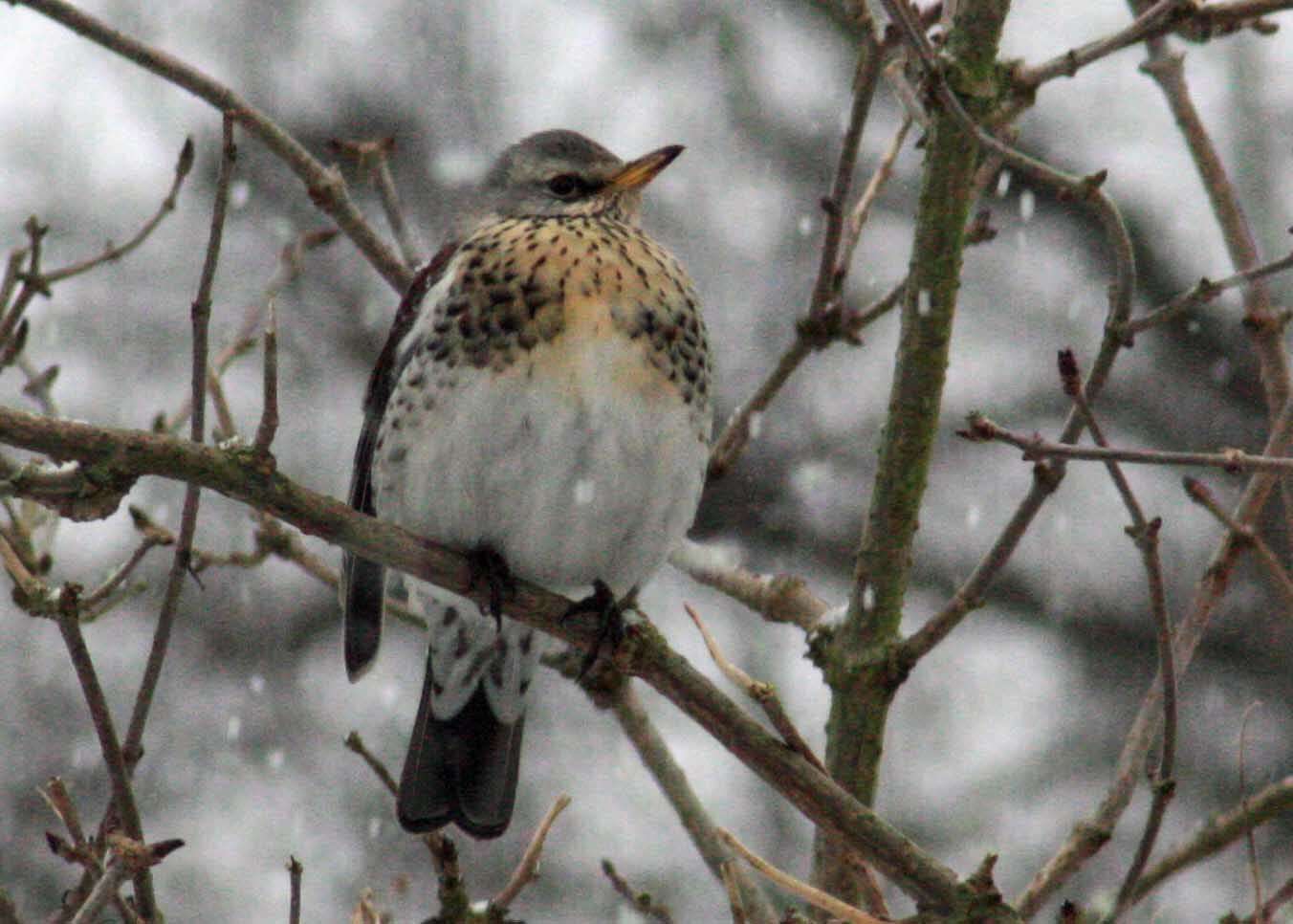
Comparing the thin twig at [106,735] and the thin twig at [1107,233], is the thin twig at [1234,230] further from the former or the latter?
the thin twig at [106,735]

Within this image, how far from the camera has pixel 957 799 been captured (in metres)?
9.46

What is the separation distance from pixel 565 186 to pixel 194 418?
218 centimetres

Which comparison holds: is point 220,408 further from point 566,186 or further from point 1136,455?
point 1136,455

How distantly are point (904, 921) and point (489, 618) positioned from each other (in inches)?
81.1

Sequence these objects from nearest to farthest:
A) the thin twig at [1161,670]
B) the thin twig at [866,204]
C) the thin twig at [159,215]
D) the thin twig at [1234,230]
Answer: the thin twig at [1161,670], the thin twig at [1234,230], the thin twig at [159,215], the thin twig at [866,204]

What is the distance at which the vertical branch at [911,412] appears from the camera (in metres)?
3.57

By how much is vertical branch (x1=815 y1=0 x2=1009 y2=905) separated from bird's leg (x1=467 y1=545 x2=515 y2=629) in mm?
729

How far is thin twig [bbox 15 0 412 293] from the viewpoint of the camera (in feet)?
11.9

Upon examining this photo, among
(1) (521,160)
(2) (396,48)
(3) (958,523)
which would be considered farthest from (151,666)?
(2) (396,48)

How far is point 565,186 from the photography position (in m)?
4.91

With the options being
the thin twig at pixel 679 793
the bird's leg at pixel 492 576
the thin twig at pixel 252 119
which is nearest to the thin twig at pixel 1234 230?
the thin twig at pixel 679 793

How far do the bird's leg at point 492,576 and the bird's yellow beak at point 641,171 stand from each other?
121cm

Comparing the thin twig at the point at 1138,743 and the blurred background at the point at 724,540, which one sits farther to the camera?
the blurred background at the point at 724,540

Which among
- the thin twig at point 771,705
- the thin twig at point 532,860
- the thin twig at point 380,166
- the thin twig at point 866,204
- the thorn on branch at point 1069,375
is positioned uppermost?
the thin twig at point 380,166
